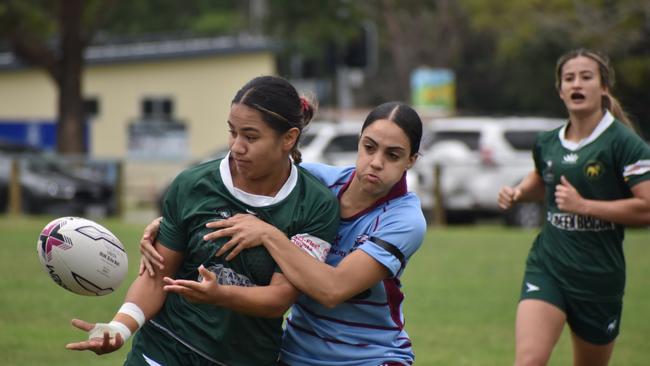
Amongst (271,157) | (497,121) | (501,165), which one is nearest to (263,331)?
(271,157)

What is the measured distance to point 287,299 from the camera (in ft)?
13.3

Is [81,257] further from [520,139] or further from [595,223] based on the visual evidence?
[520,139]

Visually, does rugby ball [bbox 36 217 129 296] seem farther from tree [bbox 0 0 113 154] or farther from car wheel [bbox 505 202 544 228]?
tree [bbox 0 0 113 154]

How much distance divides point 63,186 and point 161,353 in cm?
1779

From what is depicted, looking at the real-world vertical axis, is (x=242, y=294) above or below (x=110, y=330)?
above

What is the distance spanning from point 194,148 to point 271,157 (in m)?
32.3

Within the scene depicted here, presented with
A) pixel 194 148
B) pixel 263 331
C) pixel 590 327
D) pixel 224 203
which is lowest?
pixel 194 148

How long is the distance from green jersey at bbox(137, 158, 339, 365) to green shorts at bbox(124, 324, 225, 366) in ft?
0.07

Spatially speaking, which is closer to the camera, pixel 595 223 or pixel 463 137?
pixel 595 223


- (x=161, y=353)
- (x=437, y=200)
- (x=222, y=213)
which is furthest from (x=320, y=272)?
(x=437, y=200)

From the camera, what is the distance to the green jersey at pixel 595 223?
604 cm

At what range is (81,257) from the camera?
4.34m

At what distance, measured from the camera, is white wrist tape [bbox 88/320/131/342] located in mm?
3963

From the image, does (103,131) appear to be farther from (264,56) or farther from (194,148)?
(264,56)
